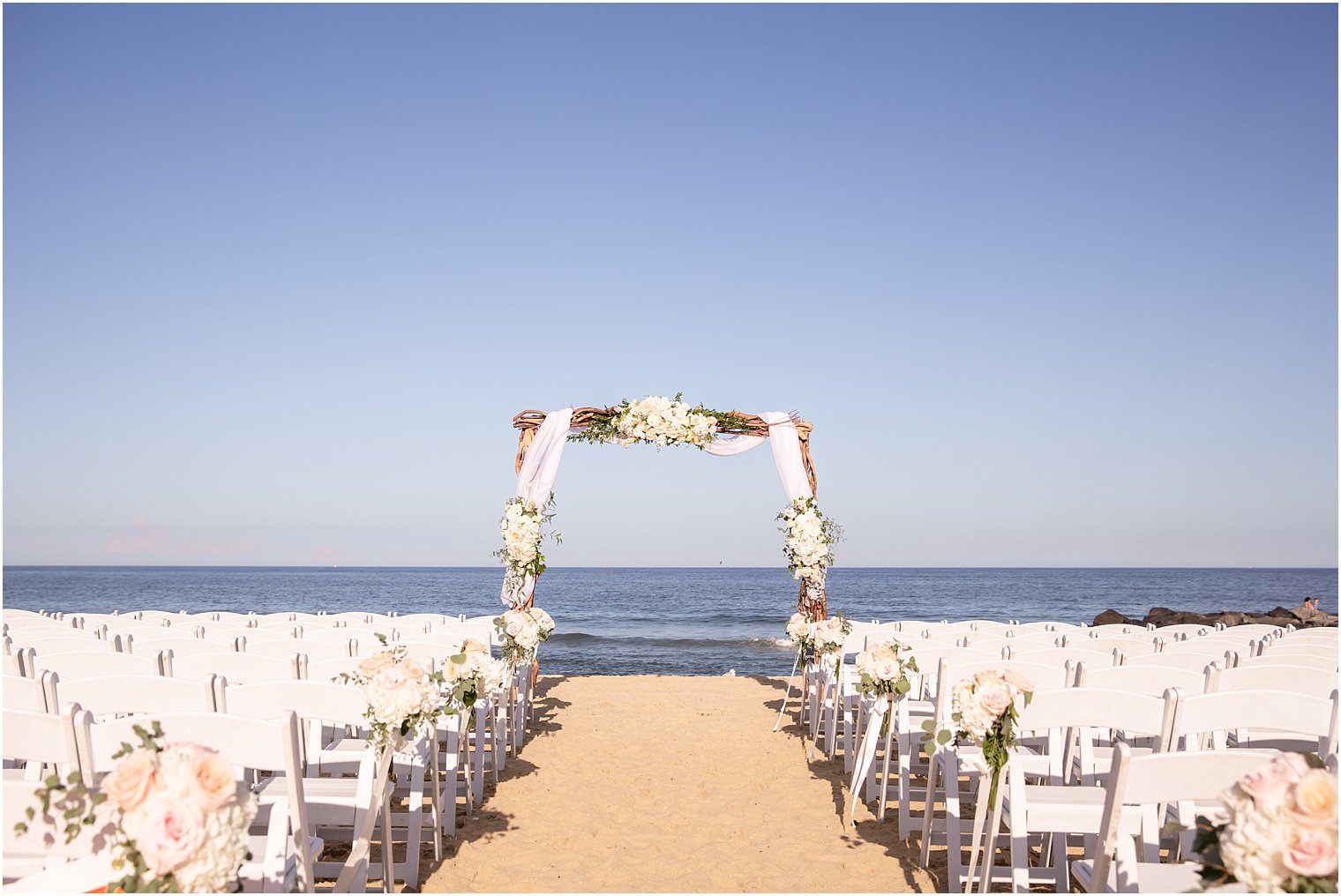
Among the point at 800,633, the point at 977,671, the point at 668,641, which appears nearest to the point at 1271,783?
the point at 977,671

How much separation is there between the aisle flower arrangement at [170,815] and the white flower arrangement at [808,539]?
7.23 meters

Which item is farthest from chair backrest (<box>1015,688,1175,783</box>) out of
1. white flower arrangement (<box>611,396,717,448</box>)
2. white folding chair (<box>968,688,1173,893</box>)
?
white flower arrangement (<box>611,396,717,448</box>)

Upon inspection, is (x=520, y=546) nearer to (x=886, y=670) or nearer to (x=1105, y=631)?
(x=886, y=670)

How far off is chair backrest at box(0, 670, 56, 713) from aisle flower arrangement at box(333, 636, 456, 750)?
3.99 ft

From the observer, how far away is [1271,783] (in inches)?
65.9

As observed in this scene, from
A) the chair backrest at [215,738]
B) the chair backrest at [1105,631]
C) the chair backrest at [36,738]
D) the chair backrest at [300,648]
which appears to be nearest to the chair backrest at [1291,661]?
the chair backrest at [1105,631]

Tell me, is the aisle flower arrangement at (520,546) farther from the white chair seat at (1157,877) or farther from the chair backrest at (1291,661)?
the white chair seat at (1157,877)

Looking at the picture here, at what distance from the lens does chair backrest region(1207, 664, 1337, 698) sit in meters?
4.32

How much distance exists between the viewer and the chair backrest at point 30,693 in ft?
11.4

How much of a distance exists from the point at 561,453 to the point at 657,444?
991mm

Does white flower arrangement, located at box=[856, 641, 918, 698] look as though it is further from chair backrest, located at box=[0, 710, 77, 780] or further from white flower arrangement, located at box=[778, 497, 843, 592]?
chair backrest, located at box=[0, 710, 77, 780]

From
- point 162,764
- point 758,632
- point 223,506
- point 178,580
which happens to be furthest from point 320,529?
point 162,764

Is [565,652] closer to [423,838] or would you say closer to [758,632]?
[758,632]

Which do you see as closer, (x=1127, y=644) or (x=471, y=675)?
(x=471, y=675)
